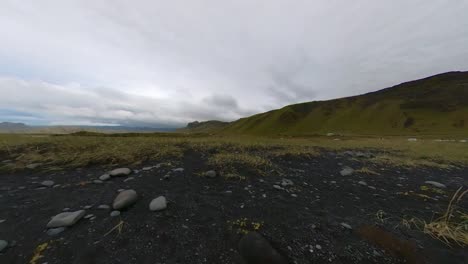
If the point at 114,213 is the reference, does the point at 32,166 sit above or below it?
above

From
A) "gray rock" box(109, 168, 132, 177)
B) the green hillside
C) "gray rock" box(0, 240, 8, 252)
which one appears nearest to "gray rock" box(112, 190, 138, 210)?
"gray rock" box(0, 240, 8, 252)

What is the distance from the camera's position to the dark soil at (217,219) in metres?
2.91

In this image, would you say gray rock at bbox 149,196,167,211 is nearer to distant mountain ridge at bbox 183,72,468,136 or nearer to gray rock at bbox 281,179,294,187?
gray rock at bbox 281,179,294,187

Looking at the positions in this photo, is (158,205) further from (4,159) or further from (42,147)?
(42,147)

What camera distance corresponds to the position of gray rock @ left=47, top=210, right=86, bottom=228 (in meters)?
3.45

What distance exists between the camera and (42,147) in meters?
9.02

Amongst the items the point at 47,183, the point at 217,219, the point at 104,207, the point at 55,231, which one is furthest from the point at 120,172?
the point at 217,219

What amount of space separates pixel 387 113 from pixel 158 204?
152959 mm

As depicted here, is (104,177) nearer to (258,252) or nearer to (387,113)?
(258,252)

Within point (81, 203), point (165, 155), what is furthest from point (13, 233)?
point (165, 155)

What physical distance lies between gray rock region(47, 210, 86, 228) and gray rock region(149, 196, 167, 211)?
4.18ft

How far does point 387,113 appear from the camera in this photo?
12056 cm

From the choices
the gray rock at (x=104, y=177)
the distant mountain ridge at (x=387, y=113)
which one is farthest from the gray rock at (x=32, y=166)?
the distant mountain ridge at (x=387, y=113)

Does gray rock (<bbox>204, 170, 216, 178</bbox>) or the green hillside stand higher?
the green hillside
